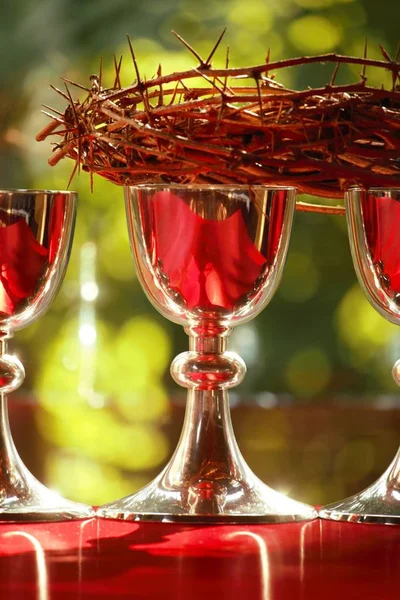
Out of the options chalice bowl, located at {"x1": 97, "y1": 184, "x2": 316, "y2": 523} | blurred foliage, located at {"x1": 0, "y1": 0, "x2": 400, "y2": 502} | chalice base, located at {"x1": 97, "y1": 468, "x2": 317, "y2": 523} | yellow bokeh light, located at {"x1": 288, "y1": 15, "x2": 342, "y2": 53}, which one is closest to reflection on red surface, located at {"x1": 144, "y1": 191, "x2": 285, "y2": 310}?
chalice bowl, located at {"x1": 97, "y1": 184, "x2": 316, "y2": 523}

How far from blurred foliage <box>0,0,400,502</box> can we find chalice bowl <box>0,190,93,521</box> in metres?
1.21

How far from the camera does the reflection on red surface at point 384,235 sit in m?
0.58

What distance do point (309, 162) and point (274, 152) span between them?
0.07ft

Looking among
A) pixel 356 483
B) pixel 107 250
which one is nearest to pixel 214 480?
pixel 356 483

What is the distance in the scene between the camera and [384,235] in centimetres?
59

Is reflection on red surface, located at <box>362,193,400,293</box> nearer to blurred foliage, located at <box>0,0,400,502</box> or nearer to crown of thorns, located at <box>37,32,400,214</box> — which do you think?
crown of thorns, located at <box>37,32,400,214</box>

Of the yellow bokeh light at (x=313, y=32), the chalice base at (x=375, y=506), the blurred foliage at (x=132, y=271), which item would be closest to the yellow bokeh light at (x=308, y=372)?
the blurred foliage at (x=132, y=271)

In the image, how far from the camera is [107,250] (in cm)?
191

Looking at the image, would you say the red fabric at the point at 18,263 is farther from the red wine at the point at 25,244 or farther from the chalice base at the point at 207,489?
the chalice base at the point at 207,489

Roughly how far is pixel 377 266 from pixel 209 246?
96 millimetres

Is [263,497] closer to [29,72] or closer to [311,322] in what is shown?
[311,322]

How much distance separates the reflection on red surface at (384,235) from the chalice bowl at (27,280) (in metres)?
0.18

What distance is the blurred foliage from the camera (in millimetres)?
1860

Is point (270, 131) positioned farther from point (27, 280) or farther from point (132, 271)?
point (132, 271)
